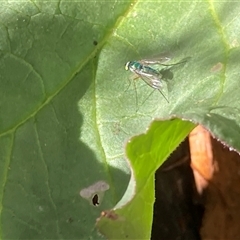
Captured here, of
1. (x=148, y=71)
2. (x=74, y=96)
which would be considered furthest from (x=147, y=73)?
(x=74, y=96)

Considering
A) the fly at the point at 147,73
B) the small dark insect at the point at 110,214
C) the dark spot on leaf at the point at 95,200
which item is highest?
the fly at the point at 147,73

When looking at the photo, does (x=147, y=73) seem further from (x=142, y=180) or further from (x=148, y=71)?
(x=142, y=180)

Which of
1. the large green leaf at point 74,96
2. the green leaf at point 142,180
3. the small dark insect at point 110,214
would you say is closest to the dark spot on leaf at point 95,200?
the large green leaf at point 74,96

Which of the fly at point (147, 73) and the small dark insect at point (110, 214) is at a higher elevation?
the fly at point (147, 73)

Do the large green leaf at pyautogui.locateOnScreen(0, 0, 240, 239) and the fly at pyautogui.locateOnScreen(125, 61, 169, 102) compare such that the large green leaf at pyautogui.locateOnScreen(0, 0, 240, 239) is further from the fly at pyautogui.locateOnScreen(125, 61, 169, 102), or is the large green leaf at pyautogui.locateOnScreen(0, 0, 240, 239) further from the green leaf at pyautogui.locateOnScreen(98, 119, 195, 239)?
the green leaf at pyautogui.locateOnScreen(98, 119, 195, 239)

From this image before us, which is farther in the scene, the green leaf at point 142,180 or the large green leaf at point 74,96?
the large green leaf at point 74,96

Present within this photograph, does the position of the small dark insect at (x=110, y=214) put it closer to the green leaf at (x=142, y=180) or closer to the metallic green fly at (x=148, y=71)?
the green leaf at (x=142, y=180)

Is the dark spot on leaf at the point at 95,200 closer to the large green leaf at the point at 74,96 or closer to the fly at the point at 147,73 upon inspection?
the large green leaf at the point at 74,96

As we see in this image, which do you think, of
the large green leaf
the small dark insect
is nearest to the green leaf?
the small dark insect
